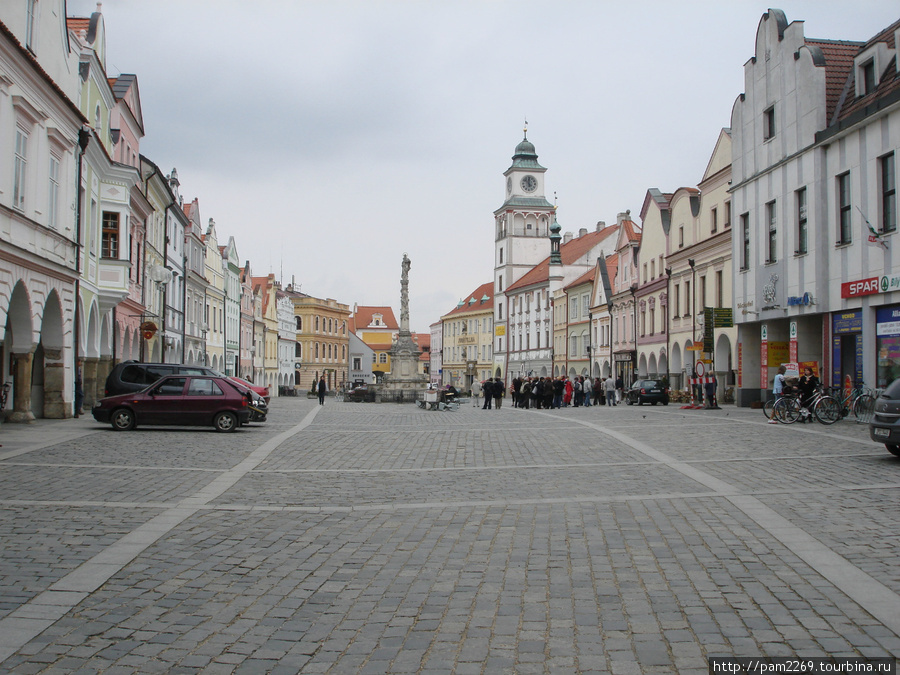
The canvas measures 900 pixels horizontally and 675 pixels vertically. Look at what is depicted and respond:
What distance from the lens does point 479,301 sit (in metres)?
124

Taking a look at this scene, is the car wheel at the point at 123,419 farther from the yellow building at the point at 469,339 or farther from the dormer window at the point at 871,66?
the yellow building at the point at 469,339

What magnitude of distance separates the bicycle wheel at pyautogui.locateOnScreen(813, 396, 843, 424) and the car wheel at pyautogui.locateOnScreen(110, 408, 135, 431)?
17387mm

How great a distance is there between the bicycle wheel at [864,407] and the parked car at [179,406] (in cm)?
1587

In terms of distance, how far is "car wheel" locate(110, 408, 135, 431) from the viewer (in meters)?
21.9

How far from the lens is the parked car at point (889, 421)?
47.0 ft

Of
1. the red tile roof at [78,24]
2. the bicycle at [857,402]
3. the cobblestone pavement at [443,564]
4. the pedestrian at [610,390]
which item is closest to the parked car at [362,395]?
the pedestrian at [610,390]

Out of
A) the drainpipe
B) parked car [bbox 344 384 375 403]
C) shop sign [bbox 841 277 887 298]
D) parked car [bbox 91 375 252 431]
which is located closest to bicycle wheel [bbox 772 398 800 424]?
shop sign [bbox 841 277 887 298]

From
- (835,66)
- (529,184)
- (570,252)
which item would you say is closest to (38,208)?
(835,66)

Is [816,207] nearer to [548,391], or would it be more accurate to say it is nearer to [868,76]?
[868,76]

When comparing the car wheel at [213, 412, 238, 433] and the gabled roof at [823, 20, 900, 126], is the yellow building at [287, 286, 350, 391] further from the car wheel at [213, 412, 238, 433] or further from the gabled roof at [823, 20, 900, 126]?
the car wheel at [213, 412, 238, 433]

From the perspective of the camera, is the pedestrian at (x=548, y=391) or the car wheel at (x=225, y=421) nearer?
the car wheel at (x=225, y=421)

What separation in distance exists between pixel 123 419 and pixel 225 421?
2438mm

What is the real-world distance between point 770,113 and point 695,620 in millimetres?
30676

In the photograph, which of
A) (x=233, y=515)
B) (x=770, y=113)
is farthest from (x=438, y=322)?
(x=233, y=515)
